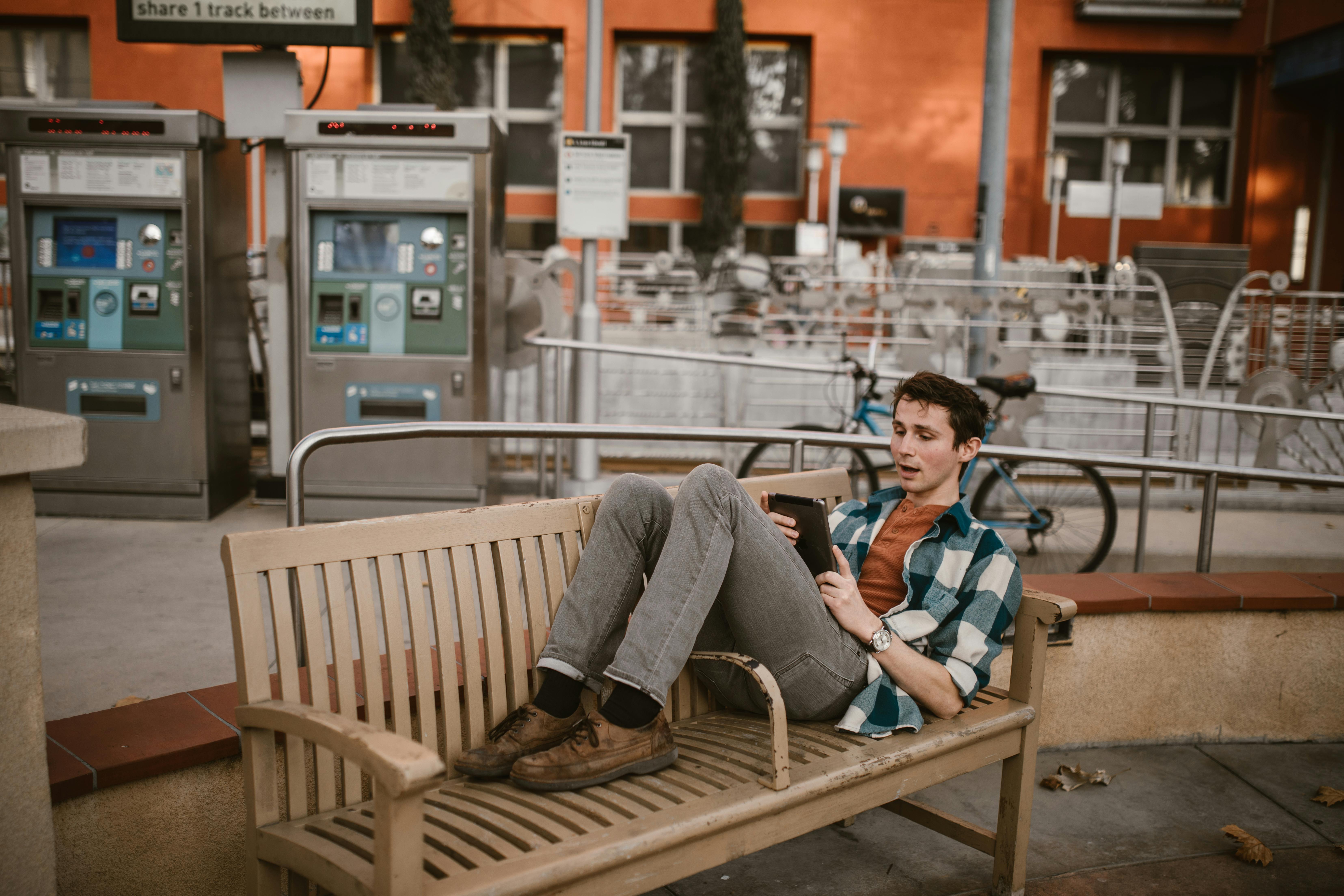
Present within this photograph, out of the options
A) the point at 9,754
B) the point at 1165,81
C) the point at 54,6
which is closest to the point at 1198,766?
the point at 9,754

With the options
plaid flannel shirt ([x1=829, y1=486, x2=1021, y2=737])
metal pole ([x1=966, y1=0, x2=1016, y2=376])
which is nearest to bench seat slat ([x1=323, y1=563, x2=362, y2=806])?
plaid flannel shirt ([x1=829, y1=486, x2=1021, y2=737])

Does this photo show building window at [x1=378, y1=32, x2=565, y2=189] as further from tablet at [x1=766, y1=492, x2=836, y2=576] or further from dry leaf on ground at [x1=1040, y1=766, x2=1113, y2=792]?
tablet at [x1=766, y1=492, x2=836, y2=576]

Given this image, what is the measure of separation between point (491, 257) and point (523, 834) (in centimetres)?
409

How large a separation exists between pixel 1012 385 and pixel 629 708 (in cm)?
352

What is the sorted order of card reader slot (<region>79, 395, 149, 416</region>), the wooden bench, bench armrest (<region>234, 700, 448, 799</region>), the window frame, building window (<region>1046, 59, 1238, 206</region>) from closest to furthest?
bench armrest (<region>234, 700, 448, 799</region>), the wooden bench, card reader slot (<region>79, 395, 149, 416</region>), the window frame, building window (<region>1046, 59, 1238, 206</region>)

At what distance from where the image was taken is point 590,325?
6.09 metres

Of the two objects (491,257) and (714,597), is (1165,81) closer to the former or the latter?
(491,257)

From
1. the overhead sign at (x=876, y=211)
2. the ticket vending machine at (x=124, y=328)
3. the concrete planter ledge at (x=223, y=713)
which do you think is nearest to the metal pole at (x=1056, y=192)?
the overhead sign at (x=876, y=211)

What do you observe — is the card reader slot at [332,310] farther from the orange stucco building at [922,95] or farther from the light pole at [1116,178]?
the orange stucco building at [922,95]

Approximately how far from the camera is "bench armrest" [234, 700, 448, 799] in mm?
1482

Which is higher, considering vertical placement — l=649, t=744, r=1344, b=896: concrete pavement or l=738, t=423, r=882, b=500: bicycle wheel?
l=738, t=423, r=882, b=500: bicycle wheel

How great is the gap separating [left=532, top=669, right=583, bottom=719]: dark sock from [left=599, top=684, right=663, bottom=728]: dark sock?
10 cm

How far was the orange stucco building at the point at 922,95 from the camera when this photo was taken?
Answer: 1420 cm

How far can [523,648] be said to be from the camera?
2225 mm
